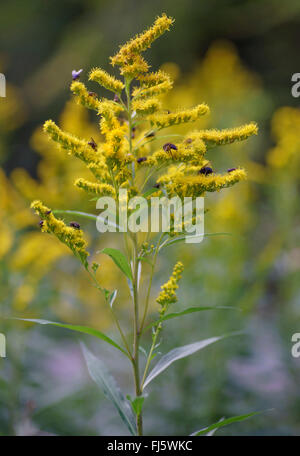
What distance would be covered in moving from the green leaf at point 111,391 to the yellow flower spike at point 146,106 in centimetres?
77

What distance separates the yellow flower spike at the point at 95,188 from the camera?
123 centimetres

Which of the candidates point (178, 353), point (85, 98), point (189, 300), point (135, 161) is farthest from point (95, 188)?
point (189, 300)

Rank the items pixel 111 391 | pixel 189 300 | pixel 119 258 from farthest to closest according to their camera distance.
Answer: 1. pixel 189 300
2. pixel 111 391
3. pixel 119 258

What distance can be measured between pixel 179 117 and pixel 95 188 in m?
0.31

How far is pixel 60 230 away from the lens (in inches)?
47.5

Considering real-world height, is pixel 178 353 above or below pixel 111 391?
above

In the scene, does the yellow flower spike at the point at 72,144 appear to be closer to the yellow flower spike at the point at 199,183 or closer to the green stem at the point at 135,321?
the green stem at the point at 135,321

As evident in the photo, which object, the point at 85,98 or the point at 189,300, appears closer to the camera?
the point at 85,98

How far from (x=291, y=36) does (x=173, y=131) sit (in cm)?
460

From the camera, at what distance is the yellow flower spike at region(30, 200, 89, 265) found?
1.18 m

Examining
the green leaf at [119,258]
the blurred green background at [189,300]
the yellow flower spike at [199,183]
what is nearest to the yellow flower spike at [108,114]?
the yellow flower spike at [199,183]

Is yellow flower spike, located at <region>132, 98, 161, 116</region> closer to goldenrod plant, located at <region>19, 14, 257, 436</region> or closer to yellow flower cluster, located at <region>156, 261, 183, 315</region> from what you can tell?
goldenrod plant, located at <region>19, 14, 257, 436</region>

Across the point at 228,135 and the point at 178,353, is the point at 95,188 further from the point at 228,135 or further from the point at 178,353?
the point at 178,353

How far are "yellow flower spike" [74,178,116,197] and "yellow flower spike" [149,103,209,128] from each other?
0.75 ft
